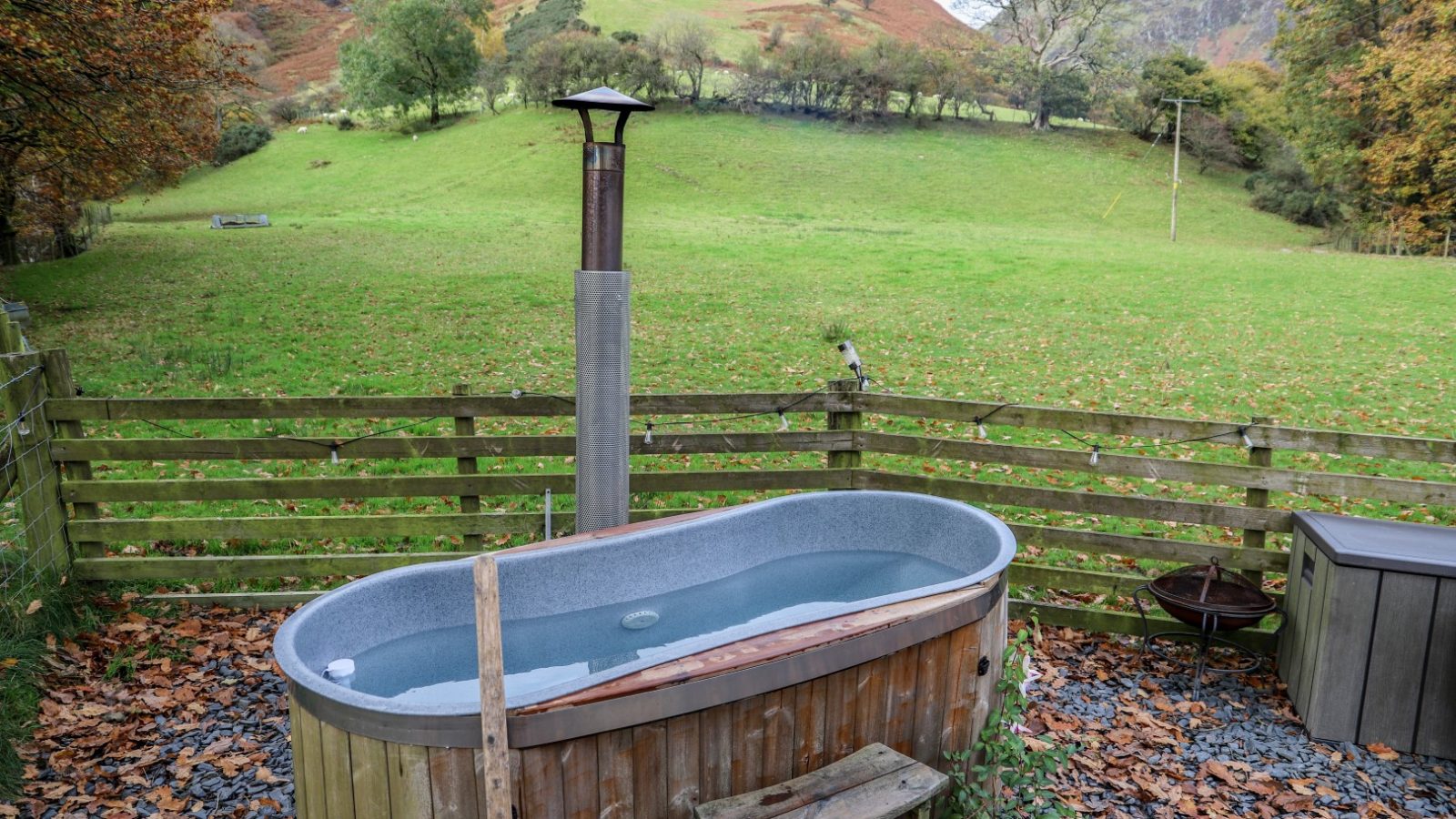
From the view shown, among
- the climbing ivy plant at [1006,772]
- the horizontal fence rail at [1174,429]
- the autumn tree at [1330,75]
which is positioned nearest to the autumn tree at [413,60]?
the autumn tree at [1330,75]

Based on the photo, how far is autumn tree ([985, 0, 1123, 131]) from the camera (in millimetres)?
47469

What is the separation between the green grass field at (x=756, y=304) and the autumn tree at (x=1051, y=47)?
596 inches

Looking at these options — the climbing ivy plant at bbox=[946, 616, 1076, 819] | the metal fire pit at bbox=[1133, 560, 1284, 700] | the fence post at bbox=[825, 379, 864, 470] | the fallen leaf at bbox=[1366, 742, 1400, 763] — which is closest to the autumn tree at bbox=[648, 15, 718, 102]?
the fence post at bbox=[825, 379, 864, 470]

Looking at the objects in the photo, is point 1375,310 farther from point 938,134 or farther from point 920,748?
point 938,134

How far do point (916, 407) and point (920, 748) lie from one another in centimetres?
265

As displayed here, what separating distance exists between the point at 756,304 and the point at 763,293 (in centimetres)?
109

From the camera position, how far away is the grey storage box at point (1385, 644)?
429cm

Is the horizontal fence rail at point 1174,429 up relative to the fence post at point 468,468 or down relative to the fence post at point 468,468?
up

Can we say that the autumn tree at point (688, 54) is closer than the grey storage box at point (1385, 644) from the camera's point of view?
No

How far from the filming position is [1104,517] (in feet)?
24.5

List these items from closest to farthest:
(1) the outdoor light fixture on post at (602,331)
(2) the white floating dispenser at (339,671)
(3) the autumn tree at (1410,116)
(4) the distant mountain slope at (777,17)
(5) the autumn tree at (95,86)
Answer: (2) the white floating dispenser at (339,671) < (1) the outdoor light fixture on post at (602,331) < (5) the autumn tree at (95,86) < (3) the autumn tree at (1410,116) < (4) the distant mountain slope at (777,17)

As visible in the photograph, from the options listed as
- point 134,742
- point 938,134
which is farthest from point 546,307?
point 938,134

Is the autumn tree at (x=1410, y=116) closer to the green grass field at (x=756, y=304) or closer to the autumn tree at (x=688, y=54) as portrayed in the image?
the green grass field at (x=756, y=304)

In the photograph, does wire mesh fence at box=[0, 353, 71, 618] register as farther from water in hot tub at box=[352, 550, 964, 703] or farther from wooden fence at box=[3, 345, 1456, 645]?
water in hot tub at box=[352, 550, 964, 703]
